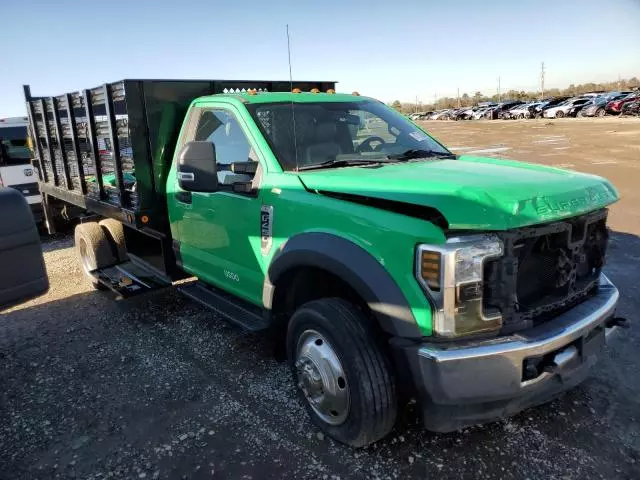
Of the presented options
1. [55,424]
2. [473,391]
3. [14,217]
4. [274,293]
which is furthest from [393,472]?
[14,217]

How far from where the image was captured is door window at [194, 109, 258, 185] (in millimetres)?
3680

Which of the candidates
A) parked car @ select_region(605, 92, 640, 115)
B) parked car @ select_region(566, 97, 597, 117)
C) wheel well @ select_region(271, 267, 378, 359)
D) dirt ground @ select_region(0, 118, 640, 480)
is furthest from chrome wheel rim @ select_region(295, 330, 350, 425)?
parked car @ select_region(566, 97, 597, 117)

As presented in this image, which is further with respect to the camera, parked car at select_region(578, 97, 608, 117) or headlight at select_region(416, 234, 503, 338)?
parked car at select_region(578, 97, 608, 117)

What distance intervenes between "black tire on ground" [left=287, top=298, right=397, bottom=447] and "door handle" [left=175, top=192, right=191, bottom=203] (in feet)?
5.91

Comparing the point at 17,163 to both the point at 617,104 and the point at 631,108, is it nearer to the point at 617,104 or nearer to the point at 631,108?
the point at 631,108

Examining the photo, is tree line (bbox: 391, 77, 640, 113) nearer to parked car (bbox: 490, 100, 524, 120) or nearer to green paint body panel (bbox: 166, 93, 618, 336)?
parked car (bbox: 490, 100, 524, 120)

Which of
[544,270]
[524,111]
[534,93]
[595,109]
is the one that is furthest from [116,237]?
[534,93]

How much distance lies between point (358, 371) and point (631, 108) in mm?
39247

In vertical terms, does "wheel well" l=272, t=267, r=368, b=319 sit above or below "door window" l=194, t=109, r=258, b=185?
below

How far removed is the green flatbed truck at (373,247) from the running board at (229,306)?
24mm

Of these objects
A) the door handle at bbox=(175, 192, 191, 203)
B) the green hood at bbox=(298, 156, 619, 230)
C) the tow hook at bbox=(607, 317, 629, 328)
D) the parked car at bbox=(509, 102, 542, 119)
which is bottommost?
the tow hook at bbox=(607, 317, 629, 328)

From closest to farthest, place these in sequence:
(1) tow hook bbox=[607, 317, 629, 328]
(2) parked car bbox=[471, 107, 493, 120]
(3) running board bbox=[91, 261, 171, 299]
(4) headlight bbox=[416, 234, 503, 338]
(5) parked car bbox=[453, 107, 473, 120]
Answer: (4) headlight bbox=[416, 234, 503, 338] < (1) tow hook bbox=[607, 317, 629, 328] < (3) running board bbox=[91, 261, 171, 299] < (2) parked car bbox=[471, 107, 493, 120] < (5) parked car bbox=[453, 107, 473, 120]

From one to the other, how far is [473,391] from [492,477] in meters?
0.63

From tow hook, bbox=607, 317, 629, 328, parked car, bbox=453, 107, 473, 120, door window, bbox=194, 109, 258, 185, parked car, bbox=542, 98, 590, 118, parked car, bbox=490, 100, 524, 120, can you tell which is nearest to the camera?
tow hook, bbox=607, 317, 629, 328
